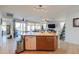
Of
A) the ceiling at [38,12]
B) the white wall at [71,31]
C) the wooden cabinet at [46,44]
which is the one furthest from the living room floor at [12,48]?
the ceiling at [38,12]

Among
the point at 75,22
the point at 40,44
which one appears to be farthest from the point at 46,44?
the point at 75,22

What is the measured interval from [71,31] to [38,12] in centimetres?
74

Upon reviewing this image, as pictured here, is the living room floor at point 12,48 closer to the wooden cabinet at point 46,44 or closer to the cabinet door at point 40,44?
the wooden cabinet at point 46,44

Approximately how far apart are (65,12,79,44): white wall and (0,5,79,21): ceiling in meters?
0.08

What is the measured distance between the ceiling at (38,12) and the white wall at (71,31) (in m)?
0.08

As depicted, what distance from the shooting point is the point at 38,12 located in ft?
7.48

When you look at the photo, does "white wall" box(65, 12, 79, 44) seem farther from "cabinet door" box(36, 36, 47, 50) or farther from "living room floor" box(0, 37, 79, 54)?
"cabinet door" box(36, 36, 47, 50)

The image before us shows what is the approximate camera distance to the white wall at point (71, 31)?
7.41 ft

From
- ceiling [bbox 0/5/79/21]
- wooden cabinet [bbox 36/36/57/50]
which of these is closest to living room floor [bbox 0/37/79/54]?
wooden cabinet [bbox 36/36/57/50]

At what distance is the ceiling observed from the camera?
6.95 ft

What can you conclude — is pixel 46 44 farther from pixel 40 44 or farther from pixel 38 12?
pixel 38 12
